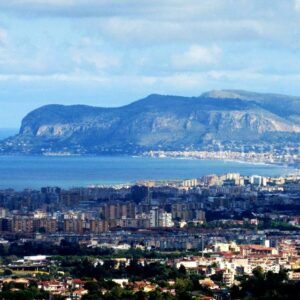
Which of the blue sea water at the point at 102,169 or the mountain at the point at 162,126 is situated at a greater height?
the mountain at the point at 162,126

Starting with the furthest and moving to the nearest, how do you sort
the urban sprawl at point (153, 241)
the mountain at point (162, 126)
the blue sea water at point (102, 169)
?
1. the mountain at point (162, 126)
2. the blue sea water at point (102, 169)
3. the urban sprawl at point (153, 241)

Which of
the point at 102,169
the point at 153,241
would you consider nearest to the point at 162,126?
the point at 102,169

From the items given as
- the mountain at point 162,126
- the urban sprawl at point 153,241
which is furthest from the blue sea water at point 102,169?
the urban sprawl at point 153,241

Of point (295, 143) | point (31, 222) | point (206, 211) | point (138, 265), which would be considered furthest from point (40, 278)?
point (295, 143)

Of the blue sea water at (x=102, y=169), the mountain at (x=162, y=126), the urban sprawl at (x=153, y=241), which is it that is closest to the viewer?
the urban sprawl at (x=153, y=241)

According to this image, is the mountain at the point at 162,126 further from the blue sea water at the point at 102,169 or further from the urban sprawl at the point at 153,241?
the urban sprawl at the point at 153,241

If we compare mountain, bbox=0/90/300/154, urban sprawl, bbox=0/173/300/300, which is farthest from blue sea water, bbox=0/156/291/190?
urban sprawl, bbox=0/173/300/300
